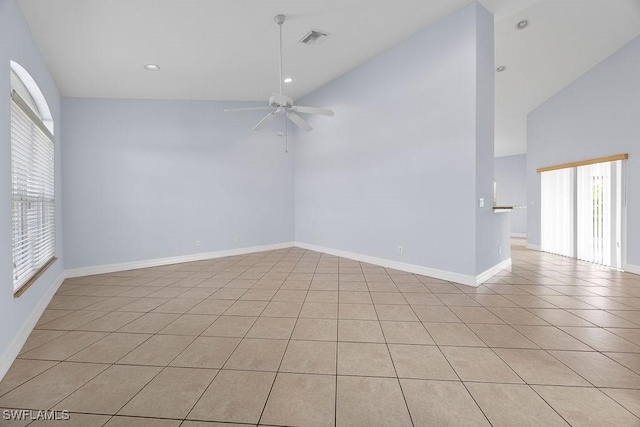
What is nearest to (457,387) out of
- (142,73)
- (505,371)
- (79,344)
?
(505,371)

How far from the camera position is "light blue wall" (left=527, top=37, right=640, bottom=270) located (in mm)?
4266

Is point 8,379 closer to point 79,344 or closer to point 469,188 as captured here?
point 79,344

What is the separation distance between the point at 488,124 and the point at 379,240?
2.33m

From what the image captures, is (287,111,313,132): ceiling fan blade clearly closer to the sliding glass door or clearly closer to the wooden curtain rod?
the wooden curtain rod

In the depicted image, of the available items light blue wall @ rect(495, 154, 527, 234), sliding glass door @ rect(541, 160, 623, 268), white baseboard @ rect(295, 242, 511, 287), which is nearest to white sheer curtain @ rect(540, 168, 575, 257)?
sliding glass door @ rect(541, 160, 623, 268)

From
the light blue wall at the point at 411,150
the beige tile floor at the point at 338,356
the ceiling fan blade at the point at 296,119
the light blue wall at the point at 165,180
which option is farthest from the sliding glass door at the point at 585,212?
the light blue wall at the point at 165,180

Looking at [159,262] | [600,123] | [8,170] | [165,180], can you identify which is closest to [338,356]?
[8,170]

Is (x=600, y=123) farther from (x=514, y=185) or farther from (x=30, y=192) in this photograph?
(x=30, y=192)

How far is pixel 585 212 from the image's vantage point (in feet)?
17.5

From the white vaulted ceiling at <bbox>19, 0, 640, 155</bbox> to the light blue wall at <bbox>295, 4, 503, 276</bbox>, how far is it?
344 millimetres

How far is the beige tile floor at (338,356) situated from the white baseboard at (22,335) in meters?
0.06

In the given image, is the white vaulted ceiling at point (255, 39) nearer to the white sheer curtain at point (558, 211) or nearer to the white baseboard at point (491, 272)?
the white sheer curtain at point (558, 211)

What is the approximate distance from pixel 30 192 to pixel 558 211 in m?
8.73

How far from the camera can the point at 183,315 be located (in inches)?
113
